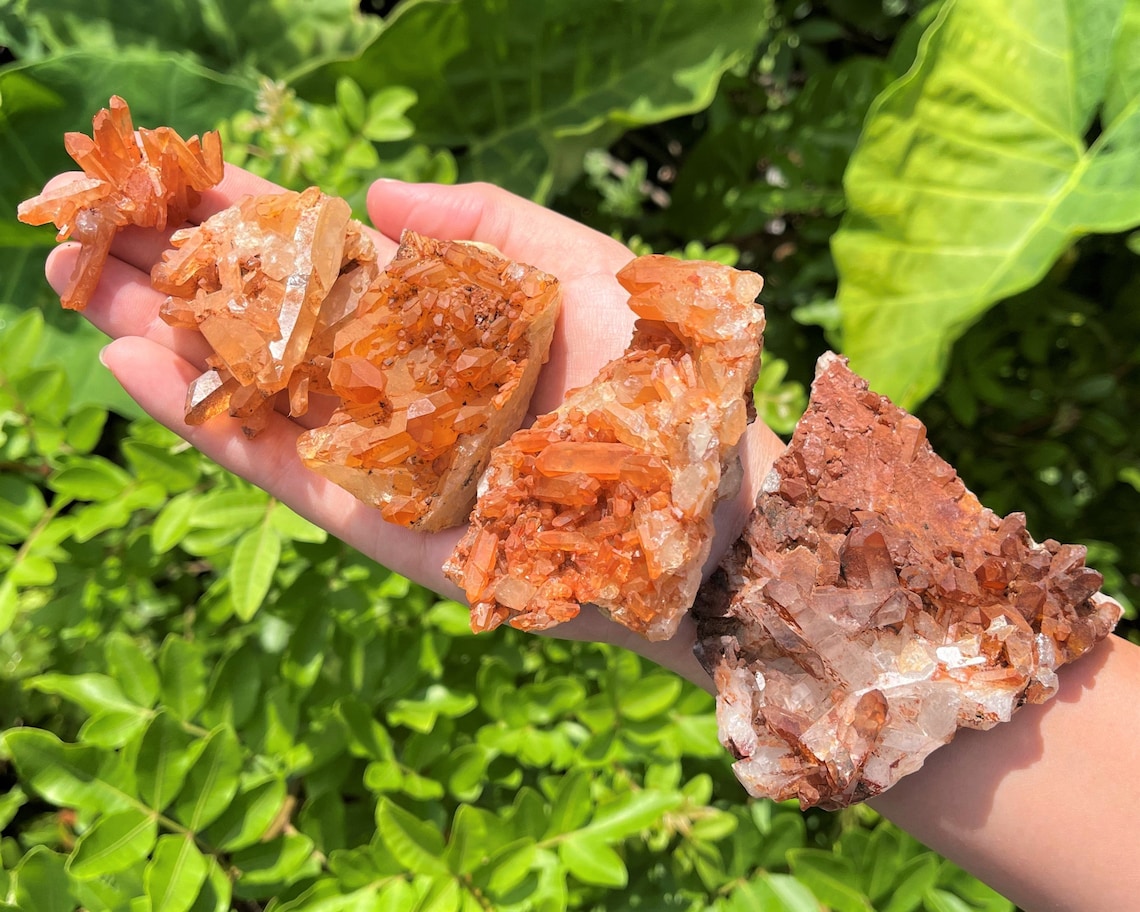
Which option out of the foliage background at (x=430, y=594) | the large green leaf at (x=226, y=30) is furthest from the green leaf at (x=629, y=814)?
the large green leaf at (x=226, y=30)

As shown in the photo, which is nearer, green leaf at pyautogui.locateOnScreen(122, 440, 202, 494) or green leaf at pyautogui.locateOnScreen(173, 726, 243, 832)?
green leaf at pyautogui.locateOnScreen(173, 726, 243, 832)

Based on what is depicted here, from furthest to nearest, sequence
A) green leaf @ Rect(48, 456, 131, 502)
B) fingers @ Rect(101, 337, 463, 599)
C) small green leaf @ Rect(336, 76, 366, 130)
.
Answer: small green leaf @ Rect(336, 76, 366, 130)
fingers @ Rect(101, 337, 463, 599)
green leaf @ Rect(48, 456, 131, 502)

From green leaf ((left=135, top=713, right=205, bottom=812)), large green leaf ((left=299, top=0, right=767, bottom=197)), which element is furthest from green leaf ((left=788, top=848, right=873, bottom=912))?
large green leaf ((left=299, top=0, right=767, bottom=197))

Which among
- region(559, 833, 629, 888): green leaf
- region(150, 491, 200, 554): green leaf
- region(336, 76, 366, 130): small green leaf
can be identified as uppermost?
region(336, 76, 366, 130): small green leaf

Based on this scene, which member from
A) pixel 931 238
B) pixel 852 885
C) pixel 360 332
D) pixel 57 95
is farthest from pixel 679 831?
pixel 57 95

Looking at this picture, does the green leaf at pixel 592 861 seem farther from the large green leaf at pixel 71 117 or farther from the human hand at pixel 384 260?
the large green leaf at pixel 71 117

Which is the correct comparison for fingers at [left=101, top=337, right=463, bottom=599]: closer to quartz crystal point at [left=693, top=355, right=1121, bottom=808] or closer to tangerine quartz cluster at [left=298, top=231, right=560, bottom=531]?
tangerine quartz cluster at [left=298, top=231, right=560, bottom=531]

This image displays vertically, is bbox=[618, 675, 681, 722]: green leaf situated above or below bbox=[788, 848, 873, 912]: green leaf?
above
